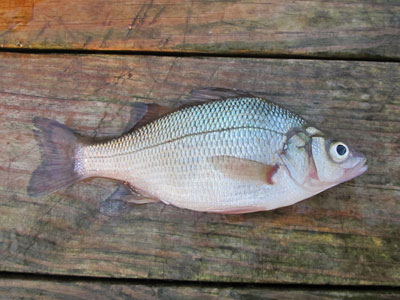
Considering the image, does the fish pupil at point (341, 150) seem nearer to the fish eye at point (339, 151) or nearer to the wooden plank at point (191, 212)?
the fish eye at point (339, 151)

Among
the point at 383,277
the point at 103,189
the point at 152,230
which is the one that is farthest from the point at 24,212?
the point at 383,277

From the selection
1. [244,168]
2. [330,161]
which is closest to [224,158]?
[244,168]

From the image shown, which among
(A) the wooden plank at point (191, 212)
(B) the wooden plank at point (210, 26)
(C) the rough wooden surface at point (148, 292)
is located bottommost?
(C) the rough wooden surface at point (148, 292)

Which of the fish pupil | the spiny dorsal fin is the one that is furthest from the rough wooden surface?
the spiny dorsal fin

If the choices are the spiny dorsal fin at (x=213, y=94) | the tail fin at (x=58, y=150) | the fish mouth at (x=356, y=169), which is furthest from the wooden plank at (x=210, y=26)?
the fish mouth at (x=356, y=169)

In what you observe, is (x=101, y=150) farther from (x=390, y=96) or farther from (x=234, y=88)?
(x=390, y=96)

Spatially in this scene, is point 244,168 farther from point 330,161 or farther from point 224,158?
point 330,161

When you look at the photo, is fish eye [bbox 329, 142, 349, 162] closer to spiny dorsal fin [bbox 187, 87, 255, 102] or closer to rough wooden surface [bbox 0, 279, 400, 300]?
spiny dorsal fin [bbox 187, 87, 255, 102]
